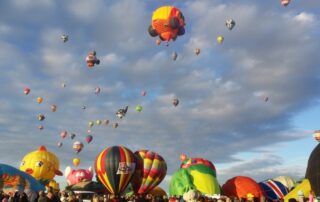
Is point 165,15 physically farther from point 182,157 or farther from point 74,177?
point 74,177

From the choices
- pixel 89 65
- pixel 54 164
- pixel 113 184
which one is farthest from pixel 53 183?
pixel 113 184

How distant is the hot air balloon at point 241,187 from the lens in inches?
1292

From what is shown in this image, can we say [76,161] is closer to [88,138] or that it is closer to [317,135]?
[88,138]

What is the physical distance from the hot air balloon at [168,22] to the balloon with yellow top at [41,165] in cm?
1893

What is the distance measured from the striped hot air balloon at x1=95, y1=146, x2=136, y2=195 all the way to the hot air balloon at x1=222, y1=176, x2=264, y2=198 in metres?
7.83

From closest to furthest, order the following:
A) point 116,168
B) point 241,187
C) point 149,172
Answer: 1. point 116,168
2. point 241,187
3. point 149,172

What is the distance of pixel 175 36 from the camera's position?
37.2m

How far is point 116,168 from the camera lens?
107 ft

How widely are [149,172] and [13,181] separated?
12592 mm

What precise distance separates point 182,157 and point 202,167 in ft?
55.4

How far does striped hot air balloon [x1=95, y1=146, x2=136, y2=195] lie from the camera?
107 ft

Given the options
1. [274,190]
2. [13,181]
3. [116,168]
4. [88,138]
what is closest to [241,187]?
[274,190]

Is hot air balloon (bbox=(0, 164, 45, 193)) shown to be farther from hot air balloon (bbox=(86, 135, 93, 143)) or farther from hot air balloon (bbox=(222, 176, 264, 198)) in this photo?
hot air balloon (bbox=(86, 135, 93, 143))

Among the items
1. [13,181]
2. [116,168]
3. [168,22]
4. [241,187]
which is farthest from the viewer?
[168,22]
